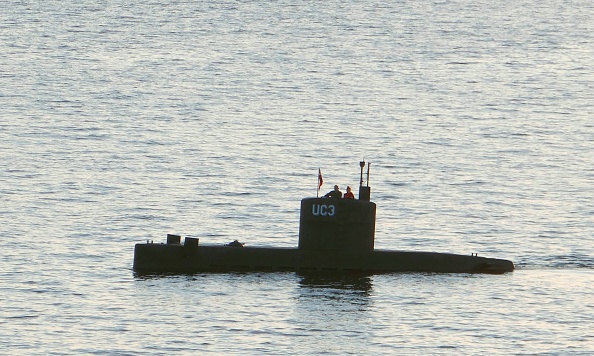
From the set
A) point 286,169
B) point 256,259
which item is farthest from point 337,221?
point 286,169

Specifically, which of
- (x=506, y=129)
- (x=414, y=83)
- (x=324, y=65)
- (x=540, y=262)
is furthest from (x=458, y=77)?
(x=540, y=262)

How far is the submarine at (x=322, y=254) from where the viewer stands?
53125mm

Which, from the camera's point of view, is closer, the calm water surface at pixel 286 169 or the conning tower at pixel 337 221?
the calm water surface at pixel 286 169

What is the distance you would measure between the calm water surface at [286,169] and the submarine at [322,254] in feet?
3.04

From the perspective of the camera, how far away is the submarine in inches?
2092

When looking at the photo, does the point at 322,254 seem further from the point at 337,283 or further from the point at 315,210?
the point at 315,210

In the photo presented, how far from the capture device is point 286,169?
9219 cm

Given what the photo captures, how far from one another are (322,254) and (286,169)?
38.6 meters

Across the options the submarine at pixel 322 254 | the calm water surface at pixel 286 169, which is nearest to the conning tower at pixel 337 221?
the submarine at pixel 322 254

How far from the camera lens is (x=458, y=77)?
146 meters

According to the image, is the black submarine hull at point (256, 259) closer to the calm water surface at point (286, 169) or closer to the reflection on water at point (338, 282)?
the reflection on water at point (338, 282)

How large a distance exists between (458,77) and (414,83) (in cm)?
722

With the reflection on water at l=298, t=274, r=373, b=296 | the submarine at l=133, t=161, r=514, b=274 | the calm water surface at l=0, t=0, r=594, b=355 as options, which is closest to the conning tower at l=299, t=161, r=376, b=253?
the submarine at l=133, t=161, r=514, b=274

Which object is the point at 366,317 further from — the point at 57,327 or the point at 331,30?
the point at 331,30
